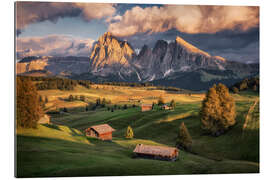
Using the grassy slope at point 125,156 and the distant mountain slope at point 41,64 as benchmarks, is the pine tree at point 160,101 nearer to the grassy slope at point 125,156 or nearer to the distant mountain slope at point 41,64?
the grassy slope at point 125,156

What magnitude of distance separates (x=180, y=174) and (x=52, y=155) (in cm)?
1193

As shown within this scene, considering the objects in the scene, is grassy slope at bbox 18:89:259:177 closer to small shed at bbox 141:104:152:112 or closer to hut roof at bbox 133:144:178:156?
hut roof at bbox 133:144:178:156

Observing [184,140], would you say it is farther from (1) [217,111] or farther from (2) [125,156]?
(2) [125,156]

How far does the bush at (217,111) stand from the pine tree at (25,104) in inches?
977

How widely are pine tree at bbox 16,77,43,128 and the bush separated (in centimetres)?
2481

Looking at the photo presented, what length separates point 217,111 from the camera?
3466 centimetres

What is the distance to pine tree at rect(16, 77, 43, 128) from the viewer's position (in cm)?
2092

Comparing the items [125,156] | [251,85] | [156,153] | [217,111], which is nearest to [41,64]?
[125,156]

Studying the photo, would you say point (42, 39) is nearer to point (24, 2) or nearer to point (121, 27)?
point (24, 2)

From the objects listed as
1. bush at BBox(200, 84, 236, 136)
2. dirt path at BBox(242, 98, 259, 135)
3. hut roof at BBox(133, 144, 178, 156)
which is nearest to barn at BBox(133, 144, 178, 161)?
hut roof at BBox(133, 144, 178, 156)

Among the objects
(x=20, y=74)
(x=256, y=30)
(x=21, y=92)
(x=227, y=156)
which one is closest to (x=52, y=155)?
(x=21, y=92)

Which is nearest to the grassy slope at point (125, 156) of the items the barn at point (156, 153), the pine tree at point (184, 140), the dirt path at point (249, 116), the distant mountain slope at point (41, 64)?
the dirt path at point (249, 116)

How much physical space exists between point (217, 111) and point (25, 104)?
26.7 m

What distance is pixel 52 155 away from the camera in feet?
64.5
